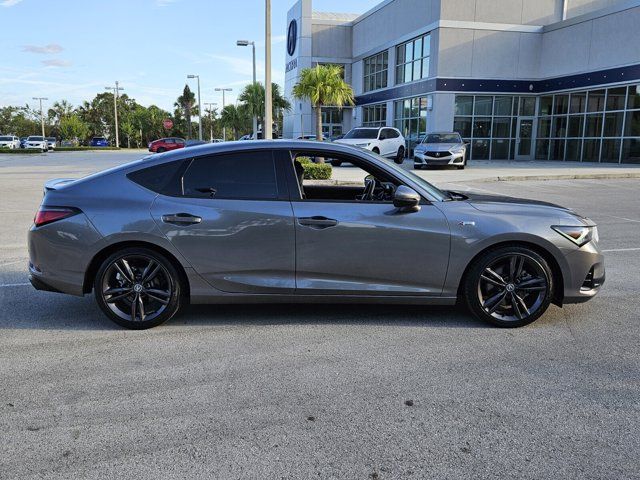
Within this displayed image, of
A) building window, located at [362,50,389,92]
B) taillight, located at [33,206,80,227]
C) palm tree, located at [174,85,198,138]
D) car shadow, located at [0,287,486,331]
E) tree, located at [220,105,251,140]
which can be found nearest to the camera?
taillight, located at [33,206,80,227]

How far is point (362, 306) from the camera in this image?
18.0 feet

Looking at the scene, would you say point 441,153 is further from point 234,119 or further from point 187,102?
point 187,102

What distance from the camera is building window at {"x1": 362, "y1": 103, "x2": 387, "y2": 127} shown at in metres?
41.0

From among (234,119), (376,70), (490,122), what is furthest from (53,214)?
(234,119)

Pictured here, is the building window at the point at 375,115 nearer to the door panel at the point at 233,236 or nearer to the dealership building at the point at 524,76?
the dealership building at the point at 524,76

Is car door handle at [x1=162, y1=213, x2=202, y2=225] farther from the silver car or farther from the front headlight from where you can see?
the front headlight

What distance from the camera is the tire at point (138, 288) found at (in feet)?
15.5

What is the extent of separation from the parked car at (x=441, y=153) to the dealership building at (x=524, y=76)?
21.7 ft

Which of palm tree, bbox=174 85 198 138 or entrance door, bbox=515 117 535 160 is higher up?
palm tree, bbox=174 85 198 138

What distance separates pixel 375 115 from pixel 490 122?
38.3ft

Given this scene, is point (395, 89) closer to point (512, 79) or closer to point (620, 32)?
point (512, 79)

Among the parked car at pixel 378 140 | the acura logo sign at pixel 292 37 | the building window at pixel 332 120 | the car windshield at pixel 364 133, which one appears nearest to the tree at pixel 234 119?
the acura logo sign at pixel 292 37

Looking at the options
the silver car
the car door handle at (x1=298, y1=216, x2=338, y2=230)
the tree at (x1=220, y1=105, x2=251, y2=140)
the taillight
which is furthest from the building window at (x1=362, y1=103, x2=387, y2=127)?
the taillight

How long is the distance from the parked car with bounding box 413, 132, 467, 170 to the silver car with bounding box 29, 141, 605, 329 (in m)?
20.4
